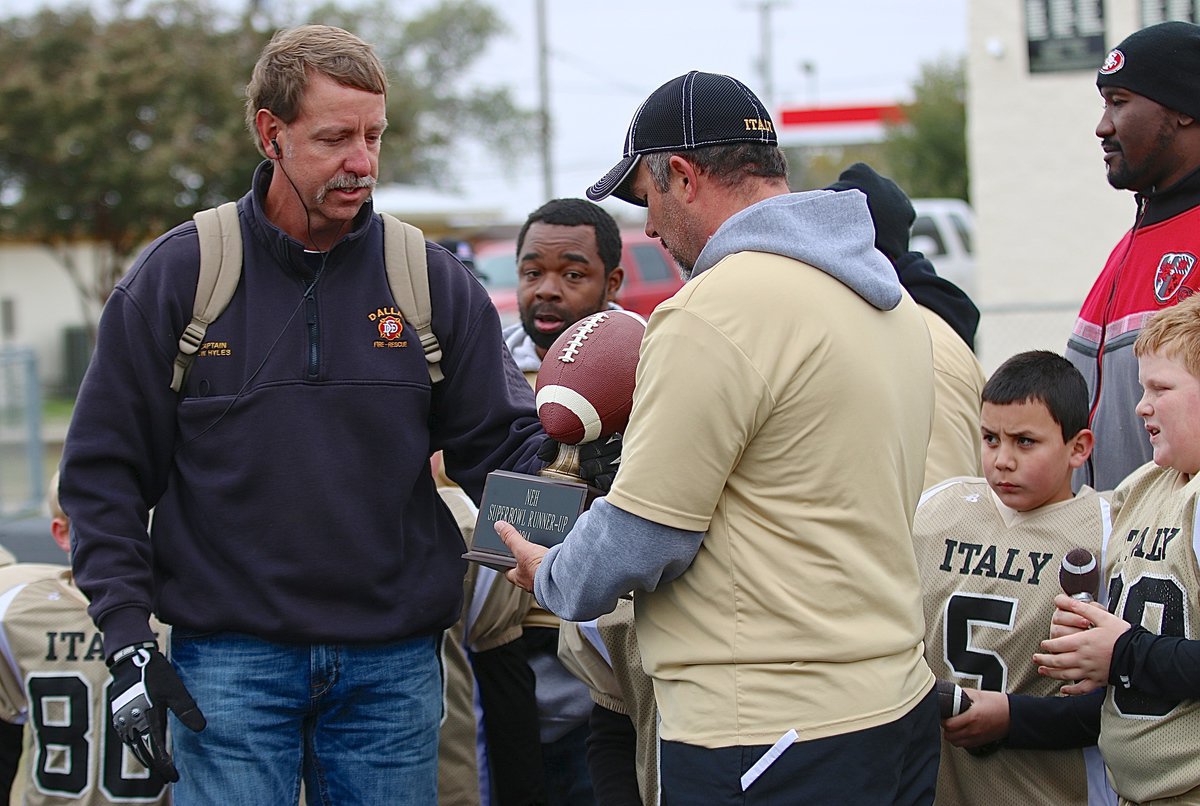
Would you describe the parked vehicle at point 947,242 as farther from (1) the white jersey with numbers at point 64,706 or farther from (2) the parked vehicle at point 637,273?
(1) the white jersey with numbers at point 64,706

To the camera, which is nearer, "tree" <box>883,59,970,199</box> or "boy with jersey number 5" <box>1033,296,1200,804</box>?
"boy with jersey number 5" <box>1033,296,1200,804</box>

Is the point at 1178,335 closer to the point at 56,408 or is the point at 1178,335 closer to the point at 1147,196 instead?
the point at 1147,196

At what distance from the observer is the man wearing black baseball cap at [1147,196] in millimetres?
3406

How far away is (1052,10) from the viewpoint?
11414 millimetres

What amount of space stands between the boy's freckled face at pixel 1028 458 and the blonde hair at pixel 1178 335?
394 mm

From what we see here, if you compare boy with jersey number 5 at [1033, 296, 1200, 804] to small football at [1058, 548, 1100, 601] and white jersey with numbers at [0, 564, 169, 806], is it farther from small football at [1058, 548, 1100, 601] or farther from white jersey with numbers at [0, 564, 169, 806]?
white jersey with numbers at [0, 564, 169, 806]

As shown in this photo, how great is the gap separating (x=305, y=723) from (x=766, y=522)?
1.32 meters

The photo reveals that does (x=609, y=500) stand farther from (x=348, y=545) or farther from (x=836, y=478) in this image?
(x=348, y=545)

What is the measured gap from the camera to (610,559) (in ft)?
7.41

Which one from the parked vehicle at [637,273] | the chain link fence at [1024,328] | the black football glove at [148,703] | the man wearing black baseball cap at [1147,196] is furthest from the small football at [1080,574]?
the parked vehicle at [637,273]

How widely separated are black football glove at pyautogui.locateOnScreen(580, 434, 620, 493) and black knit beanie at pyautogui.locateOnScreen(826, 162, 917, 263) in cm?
171

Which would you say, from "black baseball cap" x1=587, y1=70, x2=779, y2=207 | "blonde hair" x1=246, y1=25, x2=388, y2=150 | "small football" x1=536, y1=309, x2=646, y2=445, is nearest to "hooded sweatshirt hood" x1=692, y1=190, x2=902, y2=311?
"black baseball cap" x1=587, y1=70, x2=779, y2=207

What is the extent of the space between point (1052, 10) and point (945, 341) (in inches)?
346

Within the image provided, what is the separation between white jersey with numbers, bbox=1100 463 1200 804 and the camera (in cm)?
273
